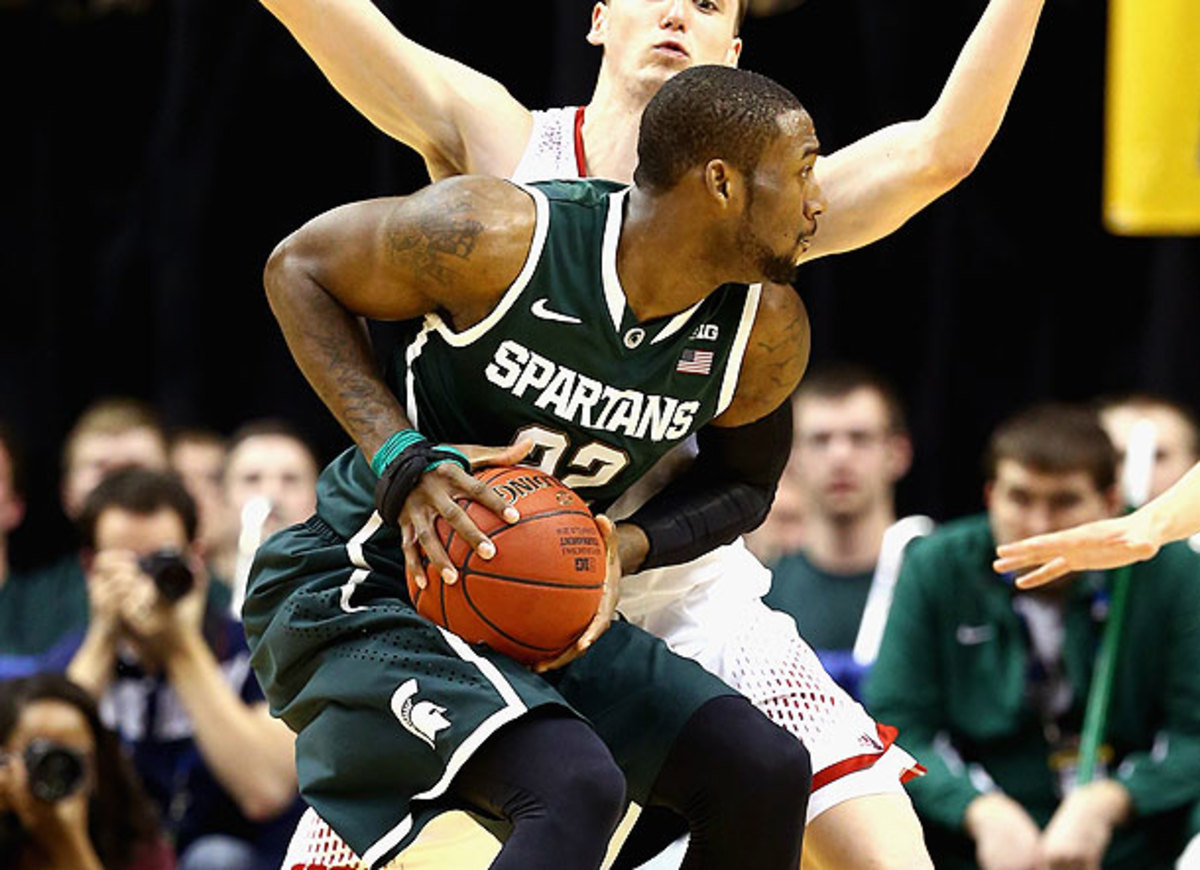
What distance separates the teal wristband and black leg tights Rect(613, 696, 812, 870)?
2.17ft

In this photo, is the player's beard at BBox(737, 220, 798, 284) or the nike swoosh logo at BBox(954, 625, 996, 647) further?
the nike swoosh logo at BBox(954, 625, 996, 647)

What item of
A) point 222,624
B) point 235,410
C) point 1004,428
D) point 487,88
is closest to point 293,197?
point 235,410

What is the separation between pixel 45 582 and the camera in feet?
23.6

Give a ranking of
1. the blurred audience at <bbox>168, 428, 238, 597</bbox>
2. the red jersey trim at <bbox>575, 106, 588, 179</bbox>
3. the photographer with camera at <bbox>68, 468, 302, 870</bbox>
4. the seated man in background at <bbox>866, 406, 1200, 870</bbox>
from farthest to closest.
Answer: the blurred audience at <bbox>168, 428, 238, 597</bbox>
the photographer with camera at <bbox>68, 468, 302, 870</bbox>
the seated man in background at <bbox>866, 406, 1200, 870</bbox>
the red jersey trim at <bbox>575, 106, 588, 179</bbox>

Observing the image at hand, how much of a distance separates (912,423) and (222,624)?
2771mm

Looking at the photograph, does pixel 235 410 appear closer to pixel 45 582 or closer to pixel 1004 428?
pixel 45 582

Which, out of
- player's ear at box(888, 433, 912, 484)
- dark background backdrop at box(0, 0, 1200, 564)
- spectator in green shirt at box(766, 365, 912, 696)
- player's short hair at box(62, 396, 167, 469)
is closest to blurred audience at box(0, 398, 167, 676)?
player's short hair at box(62, 396, 167, 469)

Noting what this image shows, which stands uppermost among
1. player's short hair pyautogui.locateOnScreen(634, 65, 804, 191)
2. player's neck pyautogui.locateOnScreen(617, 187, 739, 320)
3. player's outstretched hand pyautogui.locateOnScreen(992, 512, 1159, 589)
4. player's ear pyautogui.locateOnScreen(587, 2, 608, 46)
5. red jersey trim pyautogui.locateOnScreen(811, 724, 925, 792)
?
player's ear pyautogui.locateOnScreen(587, 2, 608, 46)

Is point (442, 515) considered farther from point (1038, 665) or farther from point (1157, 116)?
point (1157, 116)

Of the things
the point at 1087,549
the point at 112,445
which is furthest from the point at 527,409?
the point at 112,445

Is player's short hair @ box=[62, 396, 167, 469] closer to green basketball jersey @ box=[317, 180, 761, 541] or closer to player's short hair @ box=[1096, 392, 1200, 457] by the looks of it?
player's short hair @ box=[1096, 392, 1200, 457]

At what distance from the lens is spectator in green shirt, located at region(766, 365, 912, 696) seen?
6.63 m

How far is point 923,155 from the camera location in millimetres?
3994

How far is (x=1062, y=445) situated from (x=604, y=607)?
8.05ft
